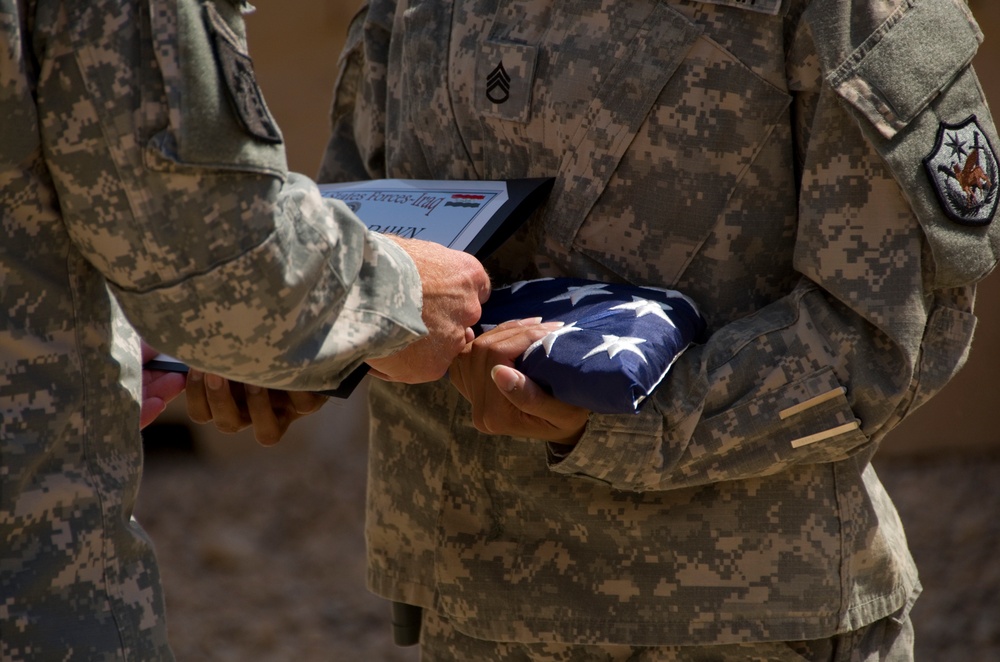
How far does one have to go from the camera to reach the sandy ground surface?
11.7 feet

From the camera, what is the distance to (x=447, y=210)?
5.23 feet

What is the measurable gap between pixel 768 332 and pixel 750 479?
213 millimetres

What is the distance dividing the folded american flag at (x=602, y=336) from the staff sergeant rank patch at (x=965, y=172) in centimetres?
33

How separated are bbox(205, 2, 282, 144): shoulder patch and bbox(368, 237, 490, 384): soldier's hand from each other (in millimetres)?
335

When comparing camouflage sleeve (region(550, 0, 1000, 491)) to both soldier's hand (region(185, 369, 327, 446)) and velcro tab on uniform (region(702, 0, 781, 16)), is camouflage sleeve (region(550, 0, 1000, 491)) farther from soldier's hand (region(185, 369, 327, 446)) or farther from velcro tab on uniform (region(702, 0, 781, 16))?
soldier's hand (region(185, 369, 327, 446))

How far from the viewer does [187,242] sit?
1118 mm

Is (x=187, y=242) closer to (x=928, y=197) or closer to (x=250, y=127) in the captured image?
(x=250, y=127)

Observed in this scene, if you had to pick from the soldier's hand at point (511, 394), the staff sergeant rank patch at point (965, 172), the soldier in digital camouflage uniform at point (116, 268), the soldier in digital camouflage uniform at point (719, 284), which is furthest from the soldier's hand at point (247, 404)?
the staff sergeant rank patch at point (965, 172)

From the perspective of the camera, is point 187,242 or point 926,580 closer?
point 187,242

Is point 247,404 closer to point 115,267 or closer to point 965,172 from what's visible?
point 115,267

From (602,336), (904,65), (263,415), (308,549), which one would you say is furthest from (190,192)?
(308,549)

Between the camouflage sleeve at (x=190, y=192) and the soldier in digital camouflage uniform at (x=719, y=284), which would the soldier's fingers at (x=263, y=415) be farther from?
the camouflage sleeve at (x=190, y=192)

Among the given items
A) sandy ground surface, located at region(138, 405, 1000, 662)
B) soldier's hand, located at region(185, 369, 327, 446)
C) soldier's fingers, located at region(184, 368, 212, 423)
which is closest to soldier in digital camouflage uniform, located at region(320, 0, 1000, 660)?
soldier's hand, located at region(185, 369, 327, 446)

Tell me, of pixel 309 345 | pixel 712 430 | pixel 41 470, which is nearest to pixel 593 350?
pixel 712 430
